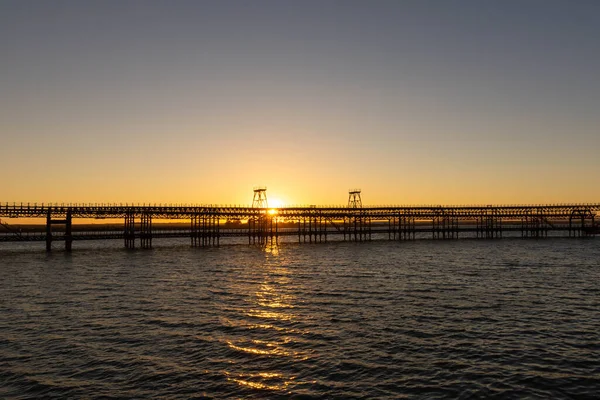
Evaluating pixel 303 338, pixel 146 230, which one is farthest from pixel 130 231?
pixel 303 338

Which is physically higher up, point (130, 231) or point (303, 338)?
point (130, 231)

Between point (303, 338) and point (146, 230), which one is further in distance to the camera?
point (146, 230)

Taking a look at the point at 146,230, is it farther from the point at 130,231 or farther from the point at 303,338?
the point at 303,338

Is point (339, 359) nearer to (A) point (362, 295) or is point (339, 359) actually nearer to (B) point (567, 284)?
(A) point (362, 295)

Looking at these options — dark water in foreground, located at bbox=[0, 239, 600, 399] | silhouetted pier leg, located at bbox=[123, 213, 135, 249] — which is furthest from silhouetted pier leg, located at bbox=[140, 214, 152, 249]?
dark water in foreground, located at bbox=[0, 239, 600, 399]

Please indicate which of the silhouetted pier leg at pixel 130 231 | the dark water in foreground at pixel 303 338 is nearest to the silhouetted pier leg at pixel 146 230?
the silhouetted pier leg at pixel 130 231

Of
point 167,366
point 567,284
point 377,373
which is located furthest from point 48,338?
point 567,284

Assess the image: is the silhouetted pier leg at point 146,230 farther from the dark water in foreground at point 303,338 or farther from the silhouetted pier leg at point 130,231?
the dark water in foreground at point 303,338

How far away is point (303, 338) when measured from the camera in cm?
1903

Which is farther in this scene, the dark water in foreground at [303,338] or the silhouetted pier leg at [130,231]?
the silhouetted pier leg at [130,231]

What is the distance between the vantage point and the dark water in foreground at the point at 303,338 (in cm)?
1403

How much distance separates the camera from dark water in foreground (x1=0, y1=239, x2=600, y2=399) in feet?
46.0

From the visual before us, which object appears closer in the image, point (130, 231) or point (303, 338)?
point (303, 338)

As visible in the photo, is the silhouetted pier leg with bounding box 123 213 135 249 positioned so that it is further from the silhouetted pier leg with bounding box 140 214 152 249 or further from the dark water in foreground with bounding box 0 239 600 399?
the dark water in foreground with bounding box 0 239 600 399
